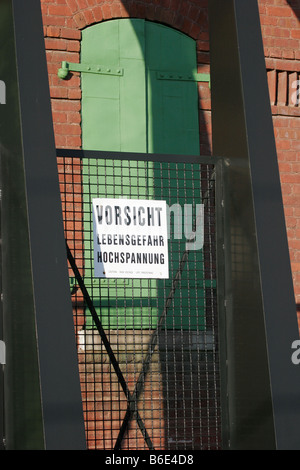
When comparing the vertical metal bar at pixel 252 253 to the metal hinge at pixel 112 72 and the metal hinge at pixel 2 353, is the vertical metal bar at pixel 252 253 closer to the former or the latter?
the metal hinge at pixel 2 353

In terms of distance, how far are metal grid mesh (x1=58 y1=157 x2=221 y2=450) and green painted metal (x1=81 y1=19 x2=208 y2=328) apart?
0.44 m

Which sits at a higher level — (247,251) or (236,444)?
(247,251)

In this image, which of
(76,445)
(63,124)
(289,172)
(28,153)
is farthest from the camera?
(289,172)

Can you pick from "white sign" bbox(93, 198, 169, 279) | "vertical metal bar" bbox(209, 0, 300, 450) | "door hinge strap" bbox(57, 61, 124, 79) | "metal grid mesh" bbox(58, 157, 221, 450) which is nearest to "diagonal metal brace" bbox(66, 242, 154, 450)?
"metal grid mesh" bbox(58, 157, 221, 450)

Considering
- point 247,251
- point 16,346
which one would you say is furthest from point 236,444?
point 16,346

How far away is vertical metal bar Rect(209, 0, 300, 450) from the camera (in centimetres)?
441

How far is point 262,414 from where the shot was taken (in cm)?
449

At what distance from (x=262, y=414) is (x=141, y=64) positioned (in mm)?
4297

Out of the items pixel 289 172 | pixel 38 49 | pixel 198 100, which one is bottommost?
pixel 38 49

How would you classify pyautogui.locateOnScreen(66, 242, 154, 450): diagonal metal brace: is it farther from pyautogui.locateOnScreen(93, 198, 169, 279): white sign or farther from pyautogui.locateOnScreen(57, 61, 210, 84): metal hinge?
pyautogui.locateOnScreen(57, 61, 210, 84): metal hinge

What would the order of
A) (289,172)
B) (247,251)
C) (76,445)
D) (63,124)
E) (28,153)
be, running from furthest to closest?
1. (289,172)
2. (63,124)
3. (247,251)
4. (28,153)
5. (76,445)

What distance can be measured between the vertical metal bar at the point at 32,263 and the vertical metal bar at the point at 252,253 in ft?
3.62

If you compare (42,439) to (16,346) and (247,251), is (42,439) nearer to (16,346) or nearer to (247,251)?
(16,346)

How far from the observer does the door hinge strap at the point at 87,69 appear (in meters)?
7.62
